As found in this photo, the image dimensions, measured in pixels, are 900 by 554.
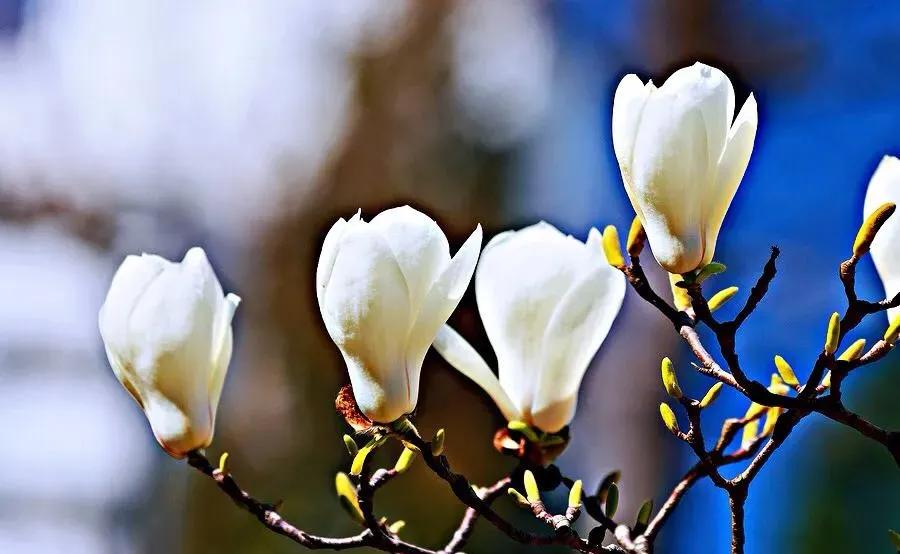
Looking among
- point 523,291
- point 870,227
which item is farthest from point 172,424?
point 870,227

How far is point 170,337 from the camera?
1.04 feet

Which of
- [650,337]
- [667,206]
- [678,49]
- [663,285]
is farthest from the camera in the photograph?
[678,49]

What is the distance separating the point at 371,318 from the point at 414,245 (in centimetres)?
3

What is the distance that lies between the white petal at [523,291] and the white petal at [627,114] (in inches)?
2.2

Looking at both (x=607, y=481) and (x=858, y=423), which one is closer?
(x=858, y=423)

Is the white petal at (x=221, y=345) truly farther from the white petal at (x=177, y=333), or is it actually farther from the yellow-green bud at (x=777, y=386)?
the yellow-green bud at (x=777, y=386)

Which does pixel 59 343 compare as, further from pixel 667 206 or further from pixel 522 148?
pixel 667 206

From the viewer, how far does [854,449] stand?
2051 mm

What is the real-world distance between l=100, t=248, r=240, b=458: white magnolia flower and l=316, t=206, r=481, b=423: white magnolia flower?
0.06 m

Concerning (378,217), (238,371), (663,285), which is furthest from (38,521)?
(378,217)

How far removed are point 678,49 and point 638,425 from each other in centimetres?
79

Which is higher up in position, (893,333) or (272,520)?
(893,333)

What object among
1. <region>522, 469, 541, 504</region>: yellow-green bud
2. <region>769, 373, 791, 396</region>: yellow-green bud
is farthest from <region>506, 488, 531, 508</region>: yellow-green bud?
<region>769, 373, 791, 396</region>: yellow-green bud

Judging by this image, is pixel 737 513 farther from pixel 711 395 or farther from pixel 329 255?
pixel 329 255
